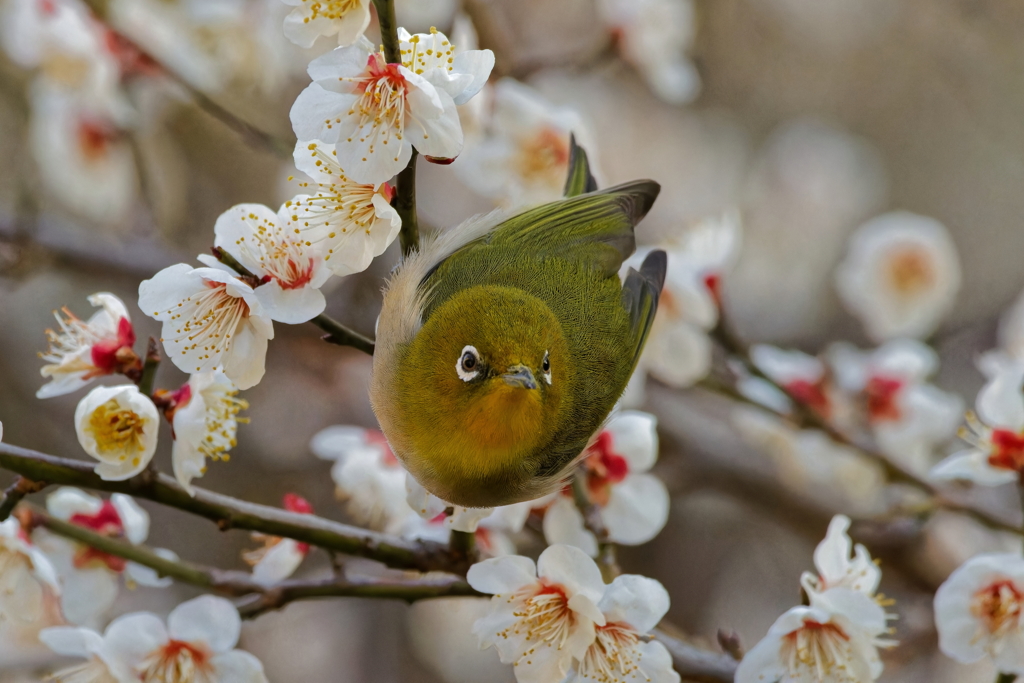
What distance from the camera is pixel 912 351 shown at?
2684 millimetres

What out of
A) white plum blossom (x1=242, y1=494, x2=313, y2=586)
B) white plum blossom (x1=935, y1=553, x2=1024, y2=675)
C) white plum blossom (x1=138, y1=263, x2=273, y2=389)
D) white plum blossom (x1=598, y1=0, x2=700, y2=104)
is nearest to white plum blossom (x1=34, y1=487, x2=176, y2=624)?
white plum blossom (x1=242, y1=494, x2=313, y2=586)

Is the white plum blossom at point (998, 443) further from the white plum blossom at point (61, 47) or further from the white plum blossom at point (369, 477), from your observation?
the white plum blossom at point (61, 47)

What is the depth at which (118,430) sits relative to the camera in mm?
1326

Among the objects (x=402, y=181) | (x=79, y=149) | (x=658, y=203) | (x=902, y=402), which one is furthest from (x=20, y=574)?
(x=658, y=203)

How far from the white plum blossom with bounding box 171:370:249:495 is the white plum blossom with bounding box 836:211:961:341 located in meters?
2.25

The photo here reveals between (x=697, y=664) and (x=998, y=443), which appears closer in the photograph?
(x=697, y=664)

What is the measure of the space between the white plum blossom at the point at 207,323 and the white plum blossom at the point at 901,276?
7.47 feet

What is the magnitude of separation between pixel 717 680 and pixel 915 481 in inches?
38.0

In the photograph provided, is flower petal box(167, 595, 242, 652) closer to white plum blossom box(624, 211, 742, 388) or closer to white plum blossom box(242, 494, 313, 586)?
white plum blossom box(242, 494, 313, 586)

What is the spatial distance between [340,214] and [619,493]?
0.75 m

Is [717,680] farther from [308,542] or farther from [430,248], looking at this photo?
[430,248]

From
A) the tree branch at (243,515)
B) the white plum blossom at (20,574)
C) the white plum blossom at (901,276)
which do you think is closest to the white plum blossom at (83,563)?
the white plum blossom at (20,574)

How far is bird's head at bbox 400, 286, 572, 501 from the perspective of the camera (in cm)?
143

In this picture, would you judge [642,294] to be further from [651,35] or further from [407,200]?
[651,35]
